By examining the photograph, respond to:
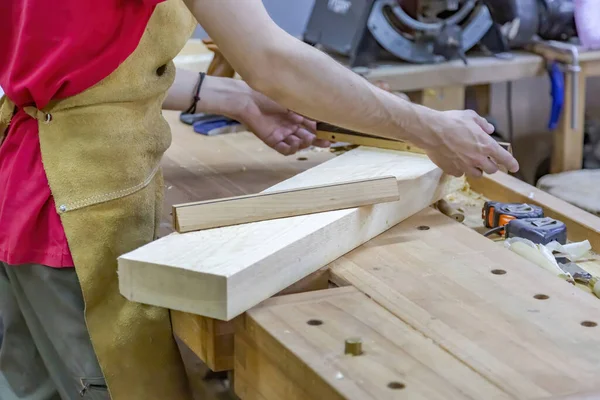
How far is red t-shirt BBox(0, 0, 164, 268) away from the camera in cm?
120

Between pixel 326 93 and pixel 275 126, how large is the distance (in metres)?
0.59

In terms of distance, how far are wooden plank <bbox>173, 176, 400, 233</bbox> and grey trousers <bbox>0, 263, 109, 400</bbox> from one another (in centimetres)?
22

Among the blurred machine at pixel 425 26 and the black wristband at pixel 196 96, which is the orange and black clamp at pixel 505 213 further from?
the blurred machine at pixel 425 26

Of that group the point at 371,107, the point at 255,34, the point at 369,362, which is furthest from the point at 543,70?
the point at 369,362

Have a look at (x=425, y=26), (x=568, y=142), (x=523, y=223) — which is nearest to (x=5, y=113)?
(x=523, y=223)

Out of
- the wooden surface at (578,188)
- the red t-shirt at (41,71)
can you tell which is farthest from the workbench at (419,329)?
the wooden surface at (578,188)

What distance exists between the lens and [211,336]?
1.18m

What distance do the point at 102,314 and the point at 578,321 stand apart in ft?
2.23

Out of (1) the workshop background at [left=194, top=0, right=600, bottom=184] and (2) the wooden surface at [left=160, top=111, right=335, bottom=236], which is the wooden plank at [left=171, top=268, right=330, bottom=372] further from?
(1) the workshop background at [left=194, top=0, right=600, bottom=184]

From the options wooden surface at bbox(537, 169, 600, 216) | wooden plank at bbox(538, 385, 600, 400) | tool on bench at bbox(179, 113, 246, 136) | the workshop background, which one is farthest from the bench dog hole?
the workshop background

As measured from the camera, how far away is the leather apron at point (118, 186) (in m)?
1.29

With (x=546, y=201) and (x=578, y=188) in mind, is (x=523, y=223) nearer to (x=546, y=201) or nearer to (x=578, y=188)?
(x=546, y=201)

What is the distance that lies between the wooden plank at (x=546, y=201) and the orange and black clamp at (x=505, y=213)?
54 millimetres

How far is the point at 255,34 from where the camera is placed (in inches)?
47.3
